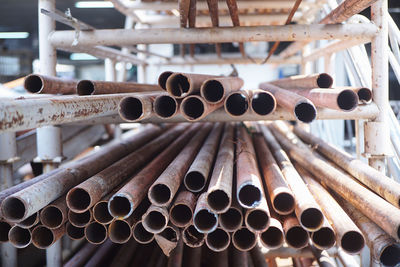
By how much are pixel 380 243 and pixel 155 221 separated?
38.9 inches

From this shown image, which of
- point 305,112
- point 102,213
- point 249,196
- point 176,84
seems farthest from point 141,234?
point 305,112

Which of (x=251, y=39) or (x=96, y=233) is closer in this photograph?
(x=96, y=233)

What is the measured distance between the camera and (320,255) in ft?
7.59

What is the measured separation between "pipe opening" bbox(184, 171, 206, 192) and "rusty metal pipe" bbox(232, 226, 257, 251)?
278 mm

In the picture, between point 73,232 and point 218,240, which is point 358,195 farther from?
point 73,232

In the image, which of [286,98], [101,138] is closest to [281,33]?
[286,98]

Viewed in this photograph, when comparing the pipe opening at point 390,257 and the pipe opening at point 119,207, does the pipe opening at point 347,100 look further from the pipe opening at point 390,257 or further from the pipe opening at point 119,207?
the pipe opening at point 119,207

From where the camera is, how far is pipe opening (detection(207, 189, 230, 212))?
1445 millimetres

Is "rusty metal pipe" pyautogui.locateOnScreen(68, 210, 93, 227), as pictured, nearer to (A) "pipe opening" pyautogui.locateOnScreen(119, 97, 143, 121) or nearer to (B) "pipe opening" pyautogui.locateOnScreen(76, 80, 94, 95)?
(A) "pipe opening" pyautogui.locateOnScreen(119, 97, 143, 121)

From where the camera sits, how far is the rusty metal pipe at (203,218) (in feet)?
4.72

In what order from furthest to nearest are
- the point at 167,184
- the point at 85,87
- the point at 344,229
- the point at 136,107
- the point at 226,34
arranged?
the point at 226,34, the point at 85,87, the point at 136,107, the point at 167,184, the point at 344,229

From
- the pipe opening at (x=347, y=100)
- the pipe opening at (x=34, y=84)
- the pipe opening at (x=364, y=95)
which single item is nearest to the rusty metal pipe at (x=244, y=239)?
the pipe opening at (x=347, y=100)

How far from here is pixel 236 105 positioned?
5.95 feet

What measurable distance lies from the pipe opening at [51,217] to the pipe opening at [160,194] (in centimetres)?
48
